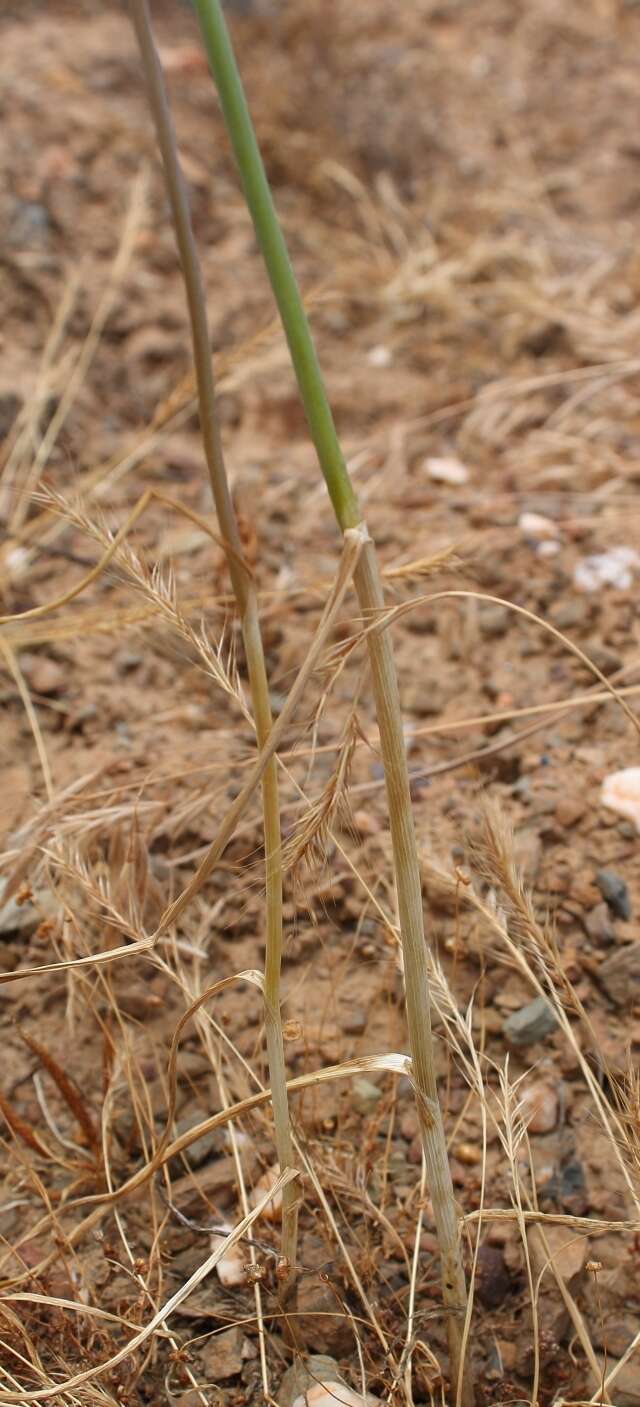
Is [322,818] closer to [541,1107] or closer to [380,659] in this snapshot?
[380,659]

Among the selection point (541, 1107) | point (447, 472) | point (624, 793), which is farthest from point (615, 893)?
point (447, 472)

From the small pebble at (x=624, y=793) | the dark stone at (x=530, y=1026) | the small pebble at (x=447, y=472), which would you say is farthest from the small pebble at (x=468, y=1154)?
the small pebble at (x=447, y=472)

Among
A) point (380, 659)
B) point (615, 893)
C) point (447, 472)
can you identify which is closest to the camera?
point (380, 659)

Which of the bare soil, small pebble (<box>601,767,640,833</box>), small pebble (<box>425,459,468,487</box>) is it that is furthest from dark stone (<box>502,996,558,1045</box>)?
small pebble (<box>425,459,468,487</box>)

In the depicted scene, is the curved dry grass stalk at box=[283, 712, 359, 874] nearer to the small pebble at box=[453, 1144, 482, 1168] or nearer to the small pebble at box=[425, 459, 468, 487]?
the small pebble at box=[453, 1144, 482, 1168]

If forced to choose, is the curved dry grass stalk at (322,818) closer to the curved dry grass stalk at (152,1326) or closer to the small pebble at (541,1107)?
the curved dry grass stalk at (152,1326)
